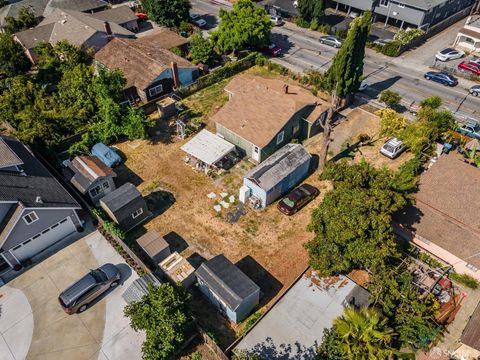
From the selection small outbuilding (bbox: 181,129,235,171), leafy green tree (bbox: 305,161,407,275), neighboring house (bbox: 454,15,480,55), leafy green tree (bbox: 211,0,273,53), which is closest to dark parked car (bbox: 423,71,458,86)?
neighboring house (bbox: 454,15,480,55)

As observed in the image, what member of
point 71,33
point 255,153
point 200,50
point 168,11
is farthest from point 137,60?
point 255,153

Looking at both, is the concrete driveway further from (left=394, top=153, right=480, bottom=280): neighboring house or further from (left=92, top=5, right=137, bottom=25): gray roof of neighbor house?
(left=92, top=5, right=137, bottom=25): gray roof of neighbor house

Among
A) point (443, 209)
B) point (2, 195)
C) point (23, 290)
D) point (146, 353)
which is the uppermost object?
point (2, 195)

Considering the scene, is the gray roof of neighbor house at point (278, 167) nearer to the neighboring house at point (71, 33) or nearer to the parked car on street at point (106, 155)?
the parked car on street at point (106, 155)

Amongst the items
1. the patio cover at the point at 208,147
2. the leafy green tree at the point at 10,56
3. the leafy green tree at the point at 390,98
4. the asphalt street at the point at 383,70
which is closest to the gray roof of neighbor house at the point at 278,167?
the patio cover at the point at 208,147

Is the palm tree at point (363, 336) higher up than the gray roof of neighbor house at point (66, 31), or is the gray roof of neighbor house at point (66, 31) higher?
the gray roof of neighbor house at point (66, 31)

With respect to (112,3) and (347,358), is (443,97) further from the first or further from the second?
(112,3)

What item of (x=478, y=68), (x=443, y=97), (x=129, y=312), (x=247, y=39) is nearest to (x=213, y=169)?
(x=129, y=312)
